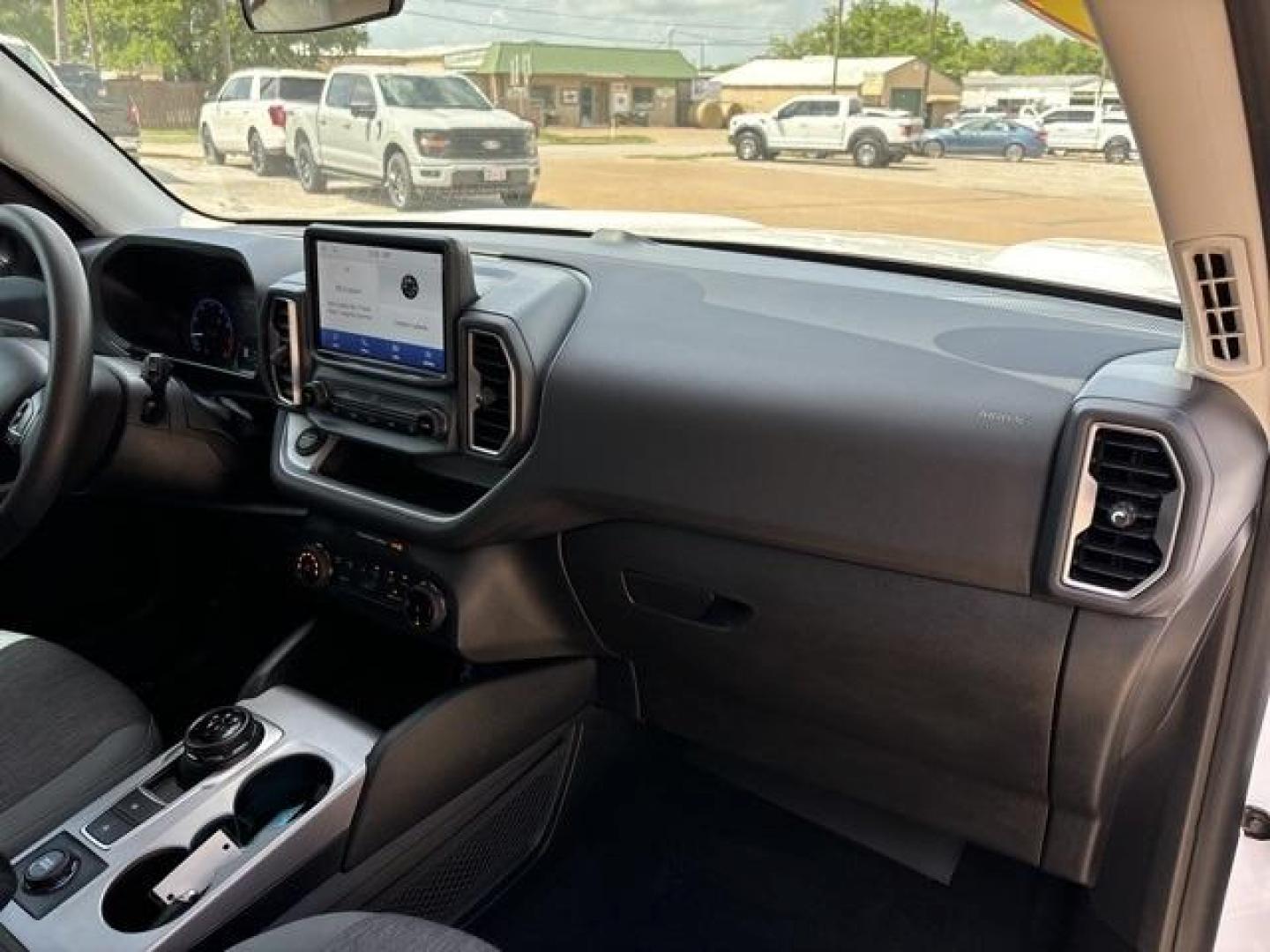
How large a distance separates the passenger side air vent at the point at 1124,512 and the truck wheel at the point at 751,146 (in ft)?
3.41

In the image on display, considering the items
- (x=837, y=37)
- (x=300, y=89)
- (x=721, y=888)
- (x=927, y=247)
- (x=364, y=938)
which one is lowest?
(x=721, y=888)

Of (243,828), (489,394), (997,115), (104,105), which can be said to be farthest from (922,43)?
(104,105)

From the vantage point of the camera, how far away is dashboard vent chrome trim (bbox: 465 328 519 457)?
5.51ft

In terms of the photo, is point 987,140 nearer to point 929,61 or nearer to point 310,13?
point 929,61

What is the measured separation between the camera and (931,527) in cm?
139

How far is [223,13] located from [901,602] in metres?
2.22

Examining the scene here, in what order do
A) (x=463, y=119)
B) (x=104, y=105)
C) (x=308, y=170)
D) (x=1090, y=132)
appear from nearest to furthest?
(x=1090, y=132)
(x=463, y=119)
(x=104, y=105)
(x=308, y=170)

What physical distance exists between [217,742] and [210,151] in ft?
5.70

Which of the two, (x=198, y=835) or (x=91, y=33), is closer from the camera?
(x=198, y=835)

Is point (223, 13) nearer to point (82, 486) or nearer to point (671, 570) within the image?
point (82, 486)

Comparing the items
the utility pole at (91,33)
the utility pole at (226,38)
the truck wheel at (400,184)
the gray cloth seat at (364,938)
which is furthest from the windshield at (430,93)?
the gray cloth seat at (364,938)

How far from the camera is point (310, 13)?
151 cm

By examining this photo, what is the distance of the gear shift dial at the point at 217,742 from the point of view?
1771mm

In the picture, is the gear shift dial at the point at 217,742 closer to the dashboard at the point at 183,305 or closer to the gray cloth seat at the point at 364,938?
the gray cloth seat at the point at 364,938
